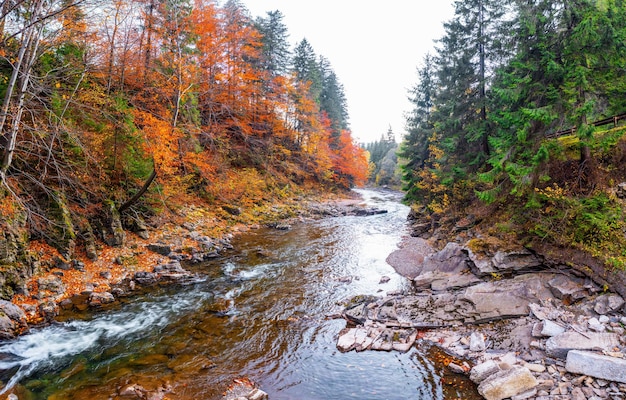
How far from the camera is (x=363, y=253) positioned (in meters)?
15.8

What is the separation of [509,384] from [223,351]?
5.99 meters

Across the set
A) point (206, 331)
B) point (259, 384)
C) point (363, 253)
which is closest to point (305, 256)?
point (363, 253)

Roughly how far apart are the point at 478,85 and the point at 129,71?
59.8 ft

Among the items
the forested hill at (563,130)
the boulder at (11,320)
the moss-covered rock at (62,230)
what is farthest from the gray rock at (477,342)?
the moss-covered rock at (62,230)

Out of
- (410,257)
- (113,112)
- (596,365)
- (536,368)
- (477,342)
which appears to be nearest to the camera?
(596,365)

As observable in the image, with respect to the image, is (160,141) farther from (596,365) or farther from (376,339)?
(596,365)

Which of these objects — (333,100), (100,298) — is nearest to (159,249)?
(100,298)

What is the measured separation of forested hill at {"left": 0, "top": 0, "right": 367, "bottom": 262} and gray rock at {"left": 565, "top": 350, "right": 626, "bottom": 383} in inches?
442

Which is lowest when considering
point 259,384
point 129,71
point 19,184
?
point 259,384

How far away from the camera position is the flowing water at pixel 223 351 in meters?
5.95

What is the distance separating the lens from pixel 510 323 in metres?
7.34

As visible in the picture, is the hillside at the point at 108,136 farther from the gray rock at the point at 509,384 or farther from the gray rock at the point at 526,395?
the gray rock at the point at 526,395

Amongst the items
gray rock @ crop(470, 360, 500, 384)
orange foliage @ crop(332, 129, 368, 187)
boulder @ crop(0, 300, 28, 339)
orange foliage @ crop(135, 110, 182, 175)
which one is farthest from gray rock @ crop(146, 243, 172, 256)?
orange foliage @ crop(332, 129, 368, 187)

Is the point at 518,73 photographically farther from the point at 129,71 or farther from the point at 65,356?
the point at 129,71
